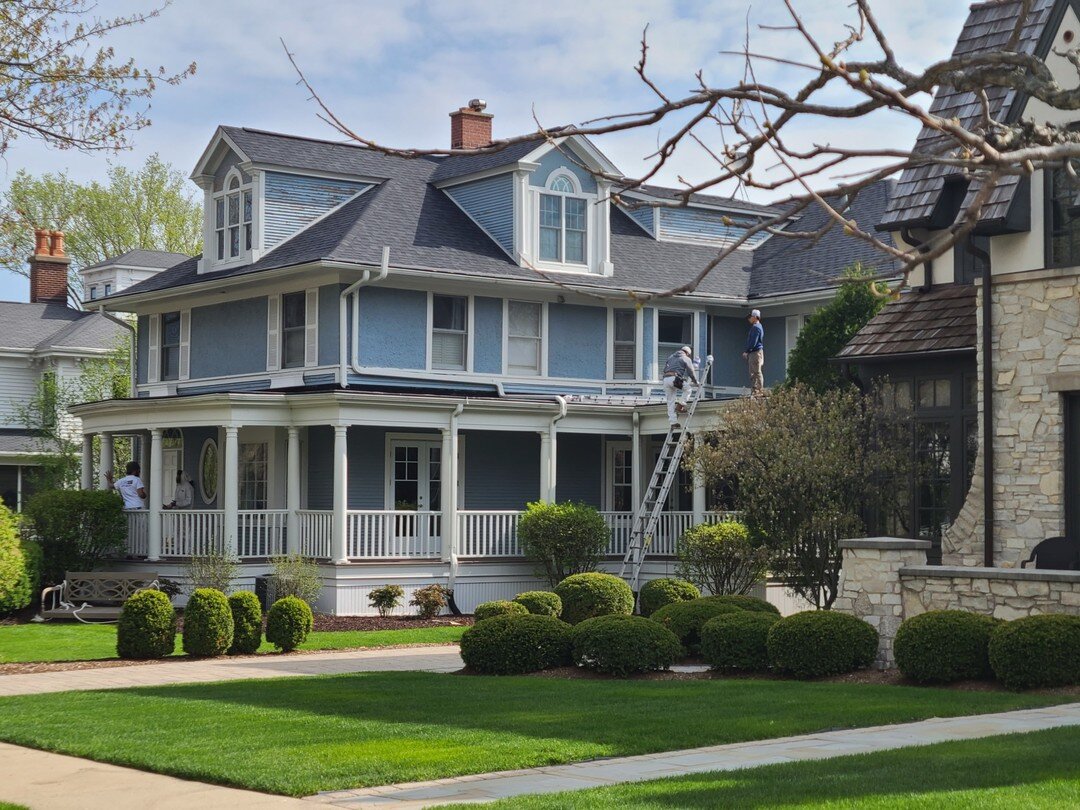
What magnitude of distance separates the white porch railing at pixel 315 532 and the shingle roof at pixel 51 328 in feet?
58.7

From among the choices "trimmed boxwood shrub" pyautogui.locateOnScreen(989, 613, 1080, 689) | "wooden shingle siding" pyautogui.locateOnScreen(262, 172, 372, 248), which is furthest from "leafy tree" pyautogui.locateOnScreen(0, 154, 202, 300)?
"trimmed boxwood shrub" pyautogui.locateOnScreen(989, 613, 1080, 689)

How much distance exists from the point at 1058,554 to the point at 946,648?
3.36 m

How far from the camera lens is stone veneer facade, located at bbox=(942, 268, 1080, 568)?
58.4ft

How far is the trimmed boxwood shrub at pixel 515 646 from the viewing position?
656 inches

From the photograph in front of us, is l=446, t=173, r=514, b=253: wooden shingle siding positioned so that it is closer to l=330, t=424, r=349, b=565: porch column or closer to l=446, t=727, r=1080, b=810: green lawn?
l=330, t=424, r=349, b=565: porch column

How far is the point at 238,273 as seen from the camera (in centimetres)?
2931

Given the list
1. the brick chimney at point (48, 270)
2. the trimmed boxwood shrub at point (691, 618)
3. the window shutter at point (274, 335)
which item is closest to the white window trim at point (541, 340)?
the window shutter at point (274, 335)

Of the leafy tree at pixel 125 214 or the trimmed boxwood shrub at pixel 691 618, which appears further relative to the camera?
the leafy tree at pixel 125 214

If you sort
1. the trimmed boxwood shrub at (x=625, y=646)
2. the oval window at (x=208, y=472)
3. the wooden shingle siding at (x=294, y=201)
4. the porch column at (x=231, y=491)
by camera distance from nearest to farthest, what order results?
the trimmed boxwood shrub at (x=625, y=646) < the porch column at (x=231, y=491) < the wooden shingle siding at (x=294, y=201) < the oval window at (x=208, y=472)

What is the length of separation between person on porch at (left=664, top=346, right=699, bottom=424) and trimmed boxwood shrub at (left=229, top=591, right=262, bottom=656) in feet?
35.3

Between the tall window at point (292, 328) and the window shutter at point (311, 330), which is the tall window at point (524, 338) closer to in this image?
the window shutter at point (311, 330)

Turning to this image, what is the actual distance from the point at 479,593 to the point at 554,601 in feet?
21.4

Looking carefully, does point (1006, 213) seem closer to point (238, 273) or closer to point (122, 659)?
point (122, 659)

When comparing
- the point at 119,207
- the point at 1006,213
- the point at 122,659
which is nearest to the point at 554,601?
the point at 122,659
